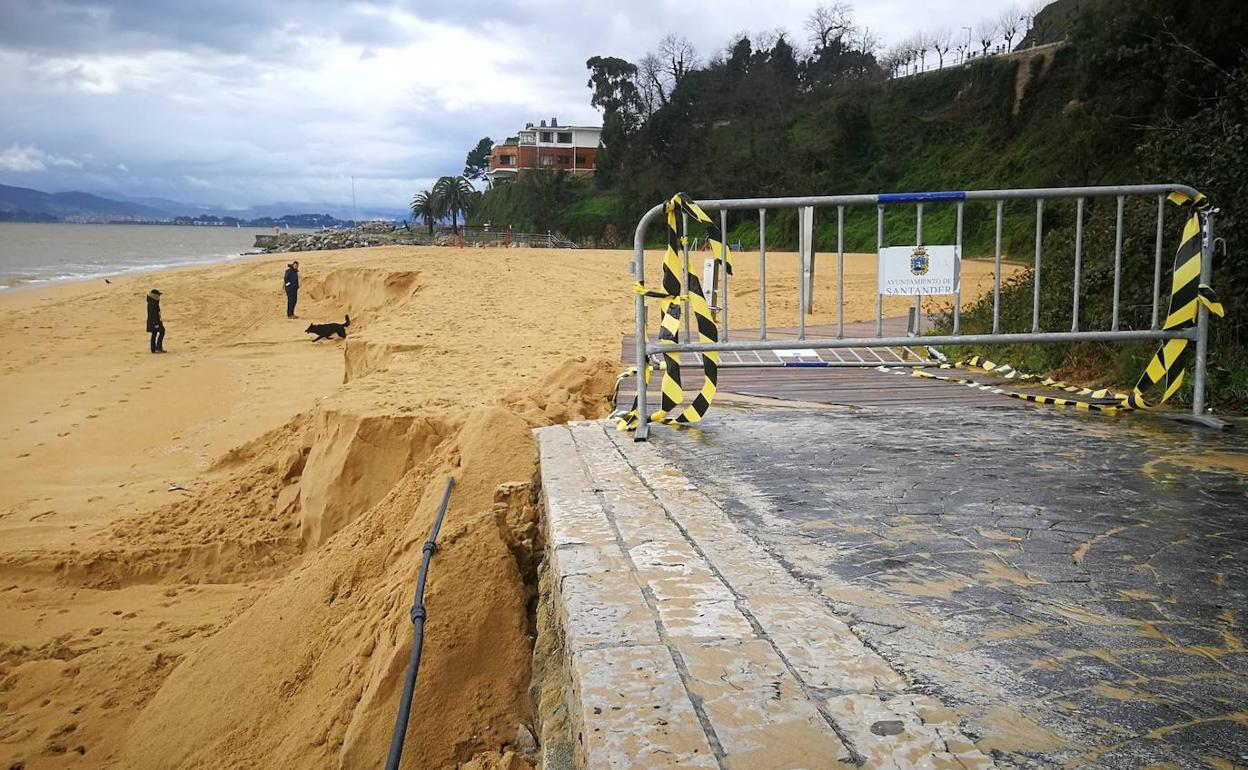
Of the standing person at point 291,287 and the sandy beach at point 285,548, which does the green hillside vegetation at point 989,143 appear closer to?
the sandy beach at point 285,548

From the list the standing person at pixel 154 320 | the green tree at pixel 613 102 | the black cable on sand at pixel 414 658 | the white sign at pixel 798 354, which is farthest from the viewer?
the green tree at pixel 613 102

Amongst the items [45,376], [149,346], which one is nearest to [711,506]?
[45,376]

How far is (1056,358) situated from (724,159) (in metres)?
59.7

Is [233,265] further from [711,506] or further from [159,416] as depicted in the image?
[711,506]

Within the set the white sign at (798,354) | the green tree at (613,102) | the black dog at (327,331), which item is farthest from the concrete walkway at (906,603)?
the green tree at (613,102)

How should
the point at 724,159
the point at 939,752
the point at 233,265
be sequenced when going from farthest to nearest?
the point at 724,159, the point at 233,265, the point at 939,752

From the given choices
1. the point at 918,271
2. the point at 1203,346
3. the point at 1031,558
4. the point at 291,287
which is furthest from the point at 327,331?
the point at 1031,558

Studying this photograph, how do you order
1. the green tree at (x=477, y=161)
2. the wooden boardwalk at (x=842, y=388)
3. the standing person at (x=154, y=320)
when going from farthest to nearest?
the green tree at (x=477, y=161) < the standing person at (x=154, y=320) < the wooden boardwalk at (x=842, y=388)

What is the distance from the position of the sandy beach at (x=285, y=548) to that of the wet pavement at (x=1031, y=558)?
4.17ft

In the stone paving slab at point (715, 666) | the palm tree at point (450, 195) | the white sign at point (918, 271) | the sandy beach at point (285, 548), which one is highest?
the palm tree at point (450, 195)

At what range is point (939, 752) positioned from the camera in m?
2.01

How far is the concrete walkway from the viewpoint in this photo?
2096 millimetres

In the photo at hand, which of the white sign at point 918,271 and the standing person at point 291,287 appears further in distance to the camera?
the standing person at point 291,287

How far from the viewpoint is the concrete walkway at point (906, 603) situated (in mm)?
2096
